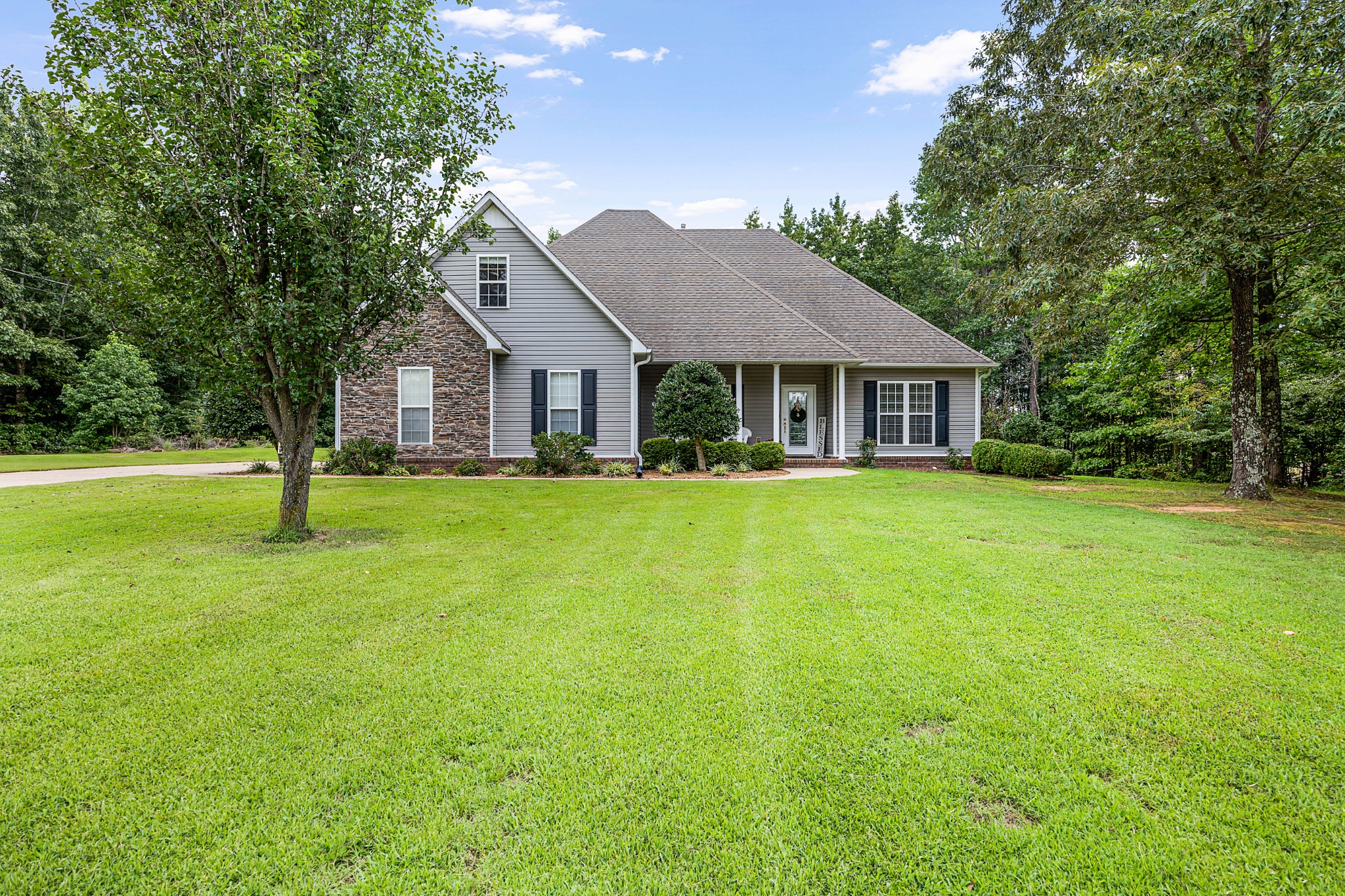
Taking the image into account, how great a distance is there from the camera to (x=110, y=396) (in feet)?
74.9

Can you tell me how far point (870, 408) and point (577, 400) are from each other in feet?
28.6

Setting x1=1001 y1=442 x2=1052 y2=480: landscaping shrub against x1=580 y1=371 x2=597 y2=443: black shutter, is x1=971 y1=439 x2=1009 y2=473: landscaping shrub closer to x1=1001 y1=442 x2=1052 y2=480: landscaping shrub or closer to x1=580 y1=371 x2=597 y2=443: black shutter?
x1=1001 y1=442 x2=1052 y2=480: landscaping shrub

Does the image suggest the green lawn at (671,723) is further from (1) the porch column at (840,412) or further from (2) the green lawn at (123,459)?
(2) the green lawn at (123,459)

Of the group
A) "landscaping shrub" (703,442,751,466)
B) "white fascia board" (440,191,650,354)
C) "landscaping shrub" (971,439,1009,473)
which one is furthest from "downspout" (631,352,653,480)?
"landscaping shrub" (971,439,1009,473)

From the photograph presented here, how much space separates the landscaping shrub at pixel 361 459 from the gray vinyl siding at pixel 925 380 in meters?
12.7

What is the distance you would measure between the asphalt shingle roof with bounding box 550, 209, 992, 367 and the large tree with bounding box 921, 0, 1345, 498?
552 centimetres

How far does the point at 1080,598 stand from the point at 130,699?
6.18 m

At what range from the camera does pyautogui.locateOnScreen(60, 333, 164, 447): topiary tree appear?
2259cm

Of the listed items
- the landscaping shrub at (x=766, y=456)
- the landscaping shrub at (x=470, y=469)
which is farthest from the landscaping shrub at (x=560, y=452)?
the landscaping shrub at (x=766, y=456)

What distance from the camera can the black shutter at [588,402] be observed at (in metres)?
15.3

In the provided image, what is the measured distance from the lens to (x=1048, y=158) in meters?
14.4

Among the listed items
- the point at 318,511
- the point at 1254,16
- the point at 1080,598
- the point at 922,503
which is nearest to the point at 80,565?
the point at 318,511

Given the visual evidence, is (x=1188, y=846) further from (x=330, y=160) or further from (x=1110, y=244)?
(x=1110, y=244)

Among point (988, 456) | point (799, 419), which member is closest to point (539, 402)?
point (799, 419)
